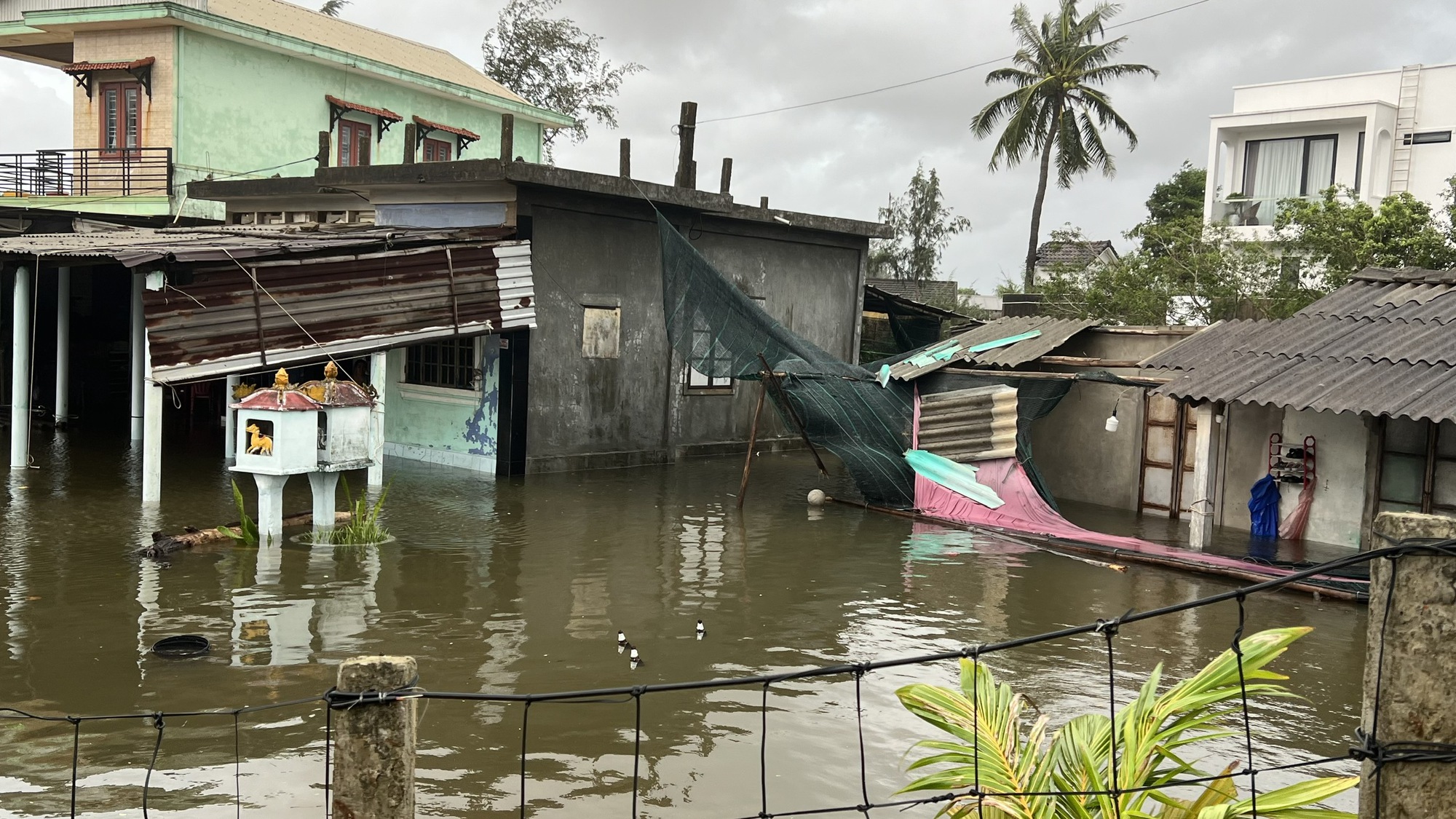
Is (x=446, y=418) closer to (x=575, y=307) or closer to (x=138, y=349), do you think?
(x=575, y=307)

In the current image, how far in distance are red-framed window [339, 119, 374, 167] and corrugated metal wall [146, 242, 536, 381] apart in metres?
14.3

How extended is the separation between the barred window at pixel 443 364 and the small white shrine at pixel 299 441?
13.9 ft

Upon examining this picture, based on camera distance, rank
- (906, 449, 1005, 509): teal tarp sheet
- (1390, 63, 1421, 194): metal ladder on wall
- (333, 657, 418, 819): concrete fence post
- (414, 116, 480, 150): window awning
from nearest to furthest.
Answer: (333, 657, 418, 819): concrete fence post < (906, 449, 1005, 509): teal tarp sheet < (414, 116, 480, 150): window awning < (1390, 63, 1421, 194): metal ladder on wall

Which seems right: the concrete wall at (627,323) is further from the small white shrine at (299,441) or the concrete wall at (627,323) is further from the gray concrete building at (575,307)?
the small white shrine at (299,441)

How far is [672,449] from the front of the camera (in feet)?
60.0

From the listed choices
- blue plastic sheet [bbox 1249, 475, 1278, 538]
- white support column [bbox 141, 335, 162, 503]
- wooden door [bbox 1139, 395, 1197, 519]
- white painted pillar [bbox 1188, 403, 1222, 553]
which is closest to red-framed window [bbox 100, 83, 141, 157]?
white support column [bbox 141, 335, 162, 503]

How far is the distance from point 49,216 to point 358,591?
14374 millimetres

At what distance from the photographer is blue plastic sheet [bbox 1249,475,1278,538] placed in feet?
42.7

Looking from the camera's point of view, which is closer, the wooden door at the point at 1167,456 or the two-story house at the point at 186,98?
the wooden door at the point at 1167,456

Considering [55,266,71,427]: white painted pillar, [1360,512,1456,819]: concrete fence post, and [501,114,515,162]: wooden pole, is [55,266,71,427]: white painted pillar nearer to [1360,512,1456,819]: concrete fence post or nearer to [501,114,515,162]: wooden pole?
[501,114,515,162]: wooden pole

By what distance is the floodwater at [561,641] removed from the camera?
609cm

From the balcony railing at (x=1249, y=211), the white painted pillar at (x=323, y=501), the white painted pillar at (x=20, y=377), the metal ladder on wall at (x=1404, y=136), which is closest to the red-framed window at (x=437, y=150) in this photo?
the white painted pillar at (x=20, y=377)

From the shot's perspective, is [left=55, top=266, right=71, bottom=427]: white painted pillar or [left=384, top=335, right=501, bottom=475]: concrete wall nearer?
[left=384, top=335, right=501, bottom=475]: concrete wall

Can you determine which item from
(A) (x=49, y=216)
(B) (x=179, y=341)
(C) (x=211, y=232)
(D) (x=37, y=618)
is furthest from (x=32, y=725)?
(A) (x=49, y=216)
